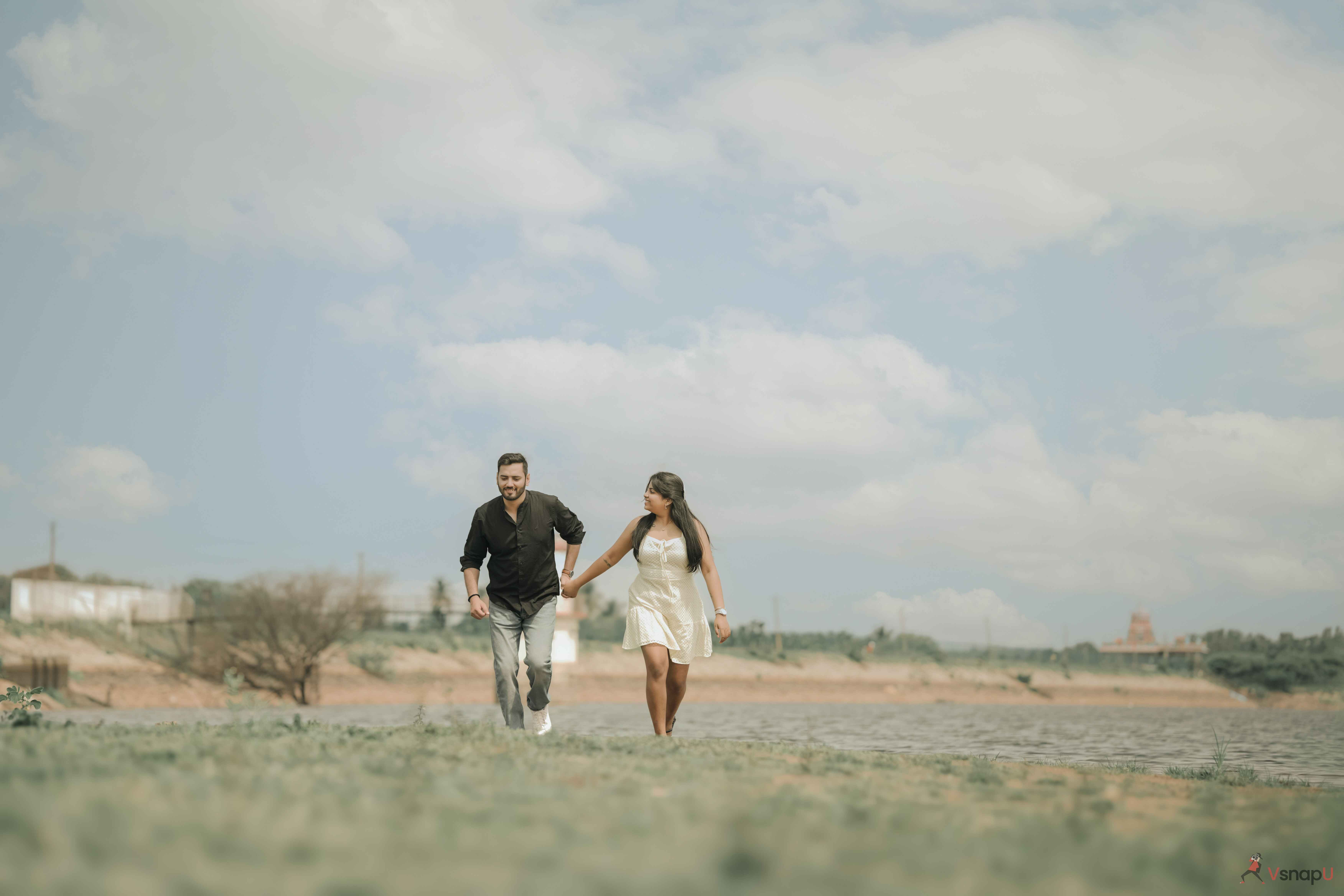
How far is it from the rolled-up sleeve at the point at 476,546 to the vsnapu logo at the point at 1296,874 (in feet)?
21.0

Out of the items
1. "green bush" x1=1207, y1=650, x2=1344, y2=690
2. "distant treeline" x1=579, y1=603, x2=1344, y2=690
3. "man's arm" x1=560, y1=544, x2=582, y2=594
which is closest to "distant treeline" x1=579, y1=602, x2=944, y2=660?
"distant treeline" x1=579, y1=603, x2=1344, y2=690

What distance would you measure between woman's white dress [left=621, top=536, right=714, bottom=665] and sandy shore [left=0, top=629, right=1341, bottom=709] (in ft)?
99.2

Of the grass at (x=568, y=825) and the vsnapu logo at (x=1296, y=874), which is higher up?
the grass at (x=568, y=825)

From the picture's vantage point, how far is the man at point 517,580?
8.35 meters

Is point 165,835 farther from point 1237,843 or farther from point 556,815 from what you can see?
point 1237,843

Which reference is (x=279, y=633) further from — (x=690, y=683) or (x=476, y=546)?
(x=476, y=546)

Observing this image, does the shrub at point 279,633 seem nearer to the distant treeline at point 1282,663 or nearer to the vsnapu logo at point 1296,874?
the vsnapu logo at point 1296,874

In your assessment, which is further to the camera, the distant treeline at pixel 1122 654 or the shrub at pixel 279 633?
the distant treeline at pixel 1122 654

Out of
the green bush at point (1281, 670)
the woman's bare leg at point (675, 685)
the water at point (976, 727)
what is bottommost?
the green bush at point (1281, 670)

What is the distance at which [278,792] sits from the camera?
3.51m

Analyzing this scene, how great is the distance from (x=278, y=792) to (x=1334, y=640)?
96902mm

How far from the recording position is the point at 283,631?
138ft

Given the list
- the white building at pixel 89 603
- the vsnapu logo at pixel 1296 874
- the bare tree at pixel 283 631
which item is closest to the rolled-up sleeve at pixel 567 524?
the vsnapu logo at pixel 1296 874

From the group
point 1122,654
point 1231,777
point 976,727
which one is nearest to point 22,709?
point 1231,777
